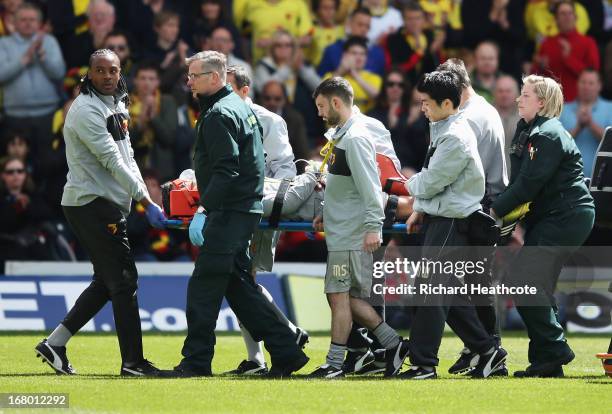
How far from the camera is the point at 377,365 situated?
1082cm

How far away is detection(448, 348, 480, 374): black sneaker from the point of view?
10.8 meters

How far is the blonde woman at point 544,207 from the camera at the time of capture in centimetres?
1029

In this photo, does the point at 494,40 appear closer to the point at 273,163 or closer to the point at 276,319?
the point at 273,163

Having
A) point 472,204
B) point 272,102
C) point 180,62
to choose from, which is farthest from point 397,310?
point 472,204

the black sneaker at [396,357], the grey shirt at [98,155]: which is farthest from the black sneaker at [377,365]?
the grey shirt at [98,155]

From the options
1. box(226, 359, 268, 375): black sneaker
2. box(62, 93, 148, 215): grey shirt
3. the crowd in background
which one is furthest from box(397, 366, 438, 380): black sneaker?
the crowd in background

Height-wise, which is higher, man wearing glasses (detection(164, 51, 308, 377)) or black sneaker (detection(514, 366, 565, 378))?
man wearing glasses (detection(164, 51, 308, 377))

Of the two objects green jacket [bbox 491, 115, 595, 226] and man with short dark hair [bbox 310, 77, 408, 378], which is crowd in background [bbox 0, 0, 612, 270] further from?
green jacket [bbox 491, 115, 595, 226]

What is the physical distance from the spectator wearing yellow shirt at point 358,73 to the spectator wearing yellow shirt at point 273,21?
799 mm

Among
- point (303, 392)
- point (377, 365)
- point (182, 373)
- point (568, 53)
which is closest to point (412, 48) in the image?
point (568, 53)

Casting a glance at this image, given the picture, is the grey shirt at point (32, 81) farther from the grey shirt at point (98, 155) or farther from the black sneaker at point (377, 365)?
the black sneaker at point (377, 365)

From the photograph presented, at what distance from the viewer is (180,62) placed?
17.5m

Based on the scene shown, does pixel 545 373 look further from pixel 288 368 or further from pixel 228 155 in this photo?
pixel 228 155

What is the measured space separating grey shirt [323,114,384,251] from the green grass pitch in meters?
1.08
